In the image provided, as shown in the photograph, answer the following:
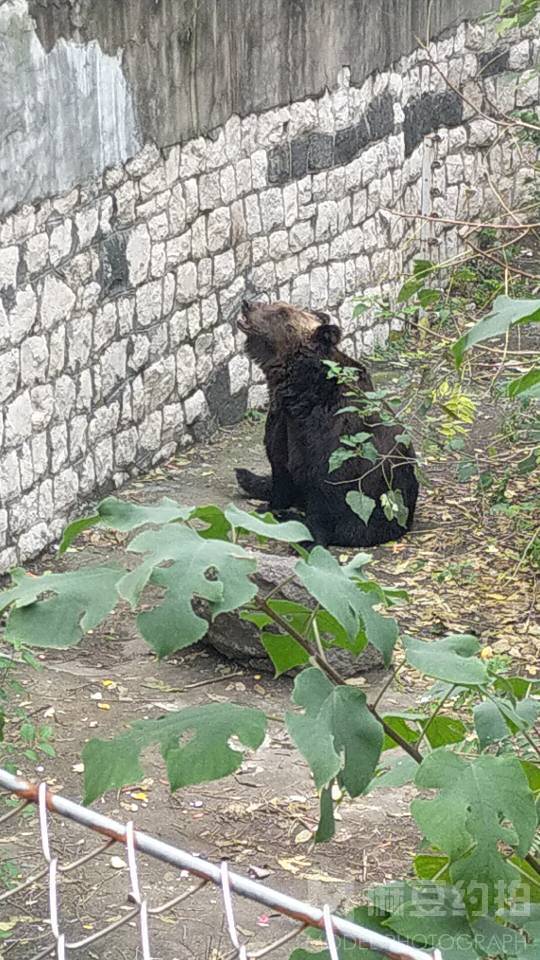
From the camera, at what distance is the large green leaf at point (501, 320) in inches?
81.7

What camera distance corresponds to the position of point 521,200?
1214 centimetres

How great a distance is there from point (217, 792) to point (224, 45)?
4.85 metres

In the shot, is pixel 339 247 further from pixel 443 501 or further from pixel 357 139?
pixel 443 501

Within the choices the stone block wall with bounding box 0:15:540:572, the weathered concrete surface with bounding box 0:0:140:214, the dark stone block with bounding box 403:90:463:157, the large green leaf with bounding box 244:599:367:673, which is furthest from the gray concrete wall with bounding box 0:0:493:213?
the large green leaf with bounding box 244:599:367:673

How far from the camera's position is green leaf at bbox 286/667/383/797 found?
71.8 inches

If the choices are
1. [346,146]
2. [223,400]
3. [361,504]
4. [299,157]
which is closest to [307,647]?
[361,504]

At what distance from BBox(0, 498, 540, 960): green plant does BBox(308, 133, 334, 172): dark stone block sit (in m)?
7.50

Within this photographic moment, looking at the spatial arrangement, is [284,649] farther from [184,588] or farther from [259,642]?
[259,642]

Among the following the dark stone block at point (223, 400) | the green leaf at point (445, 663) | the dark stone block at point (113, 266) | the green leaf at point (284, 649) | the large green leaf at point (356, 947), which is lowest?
the dark stone block at point (223, 400)

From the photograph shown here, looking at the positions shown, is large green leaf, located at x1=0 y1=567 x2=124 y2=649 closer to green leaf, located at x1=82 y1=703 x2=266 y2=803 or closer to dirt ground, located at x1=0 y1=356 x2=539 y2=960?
green leaf, located at x1=82 y1=703 x2=266 y2=803

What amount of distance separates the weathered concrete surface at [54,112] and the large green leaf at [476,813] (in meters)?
4.84

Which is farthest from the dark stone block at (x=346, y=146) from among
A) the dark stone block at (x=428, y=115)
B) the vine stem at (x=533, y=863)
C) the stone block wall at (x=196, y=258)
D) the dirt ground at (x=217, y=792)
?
the vine stem at (x=533, y=863)

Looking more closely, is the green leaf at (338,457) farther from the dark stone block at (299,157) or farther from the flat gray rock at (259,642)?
the dark stone block at (299,157)

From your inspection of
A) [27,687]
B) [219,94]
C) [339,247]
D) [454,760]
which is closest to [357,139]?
[339,247]
